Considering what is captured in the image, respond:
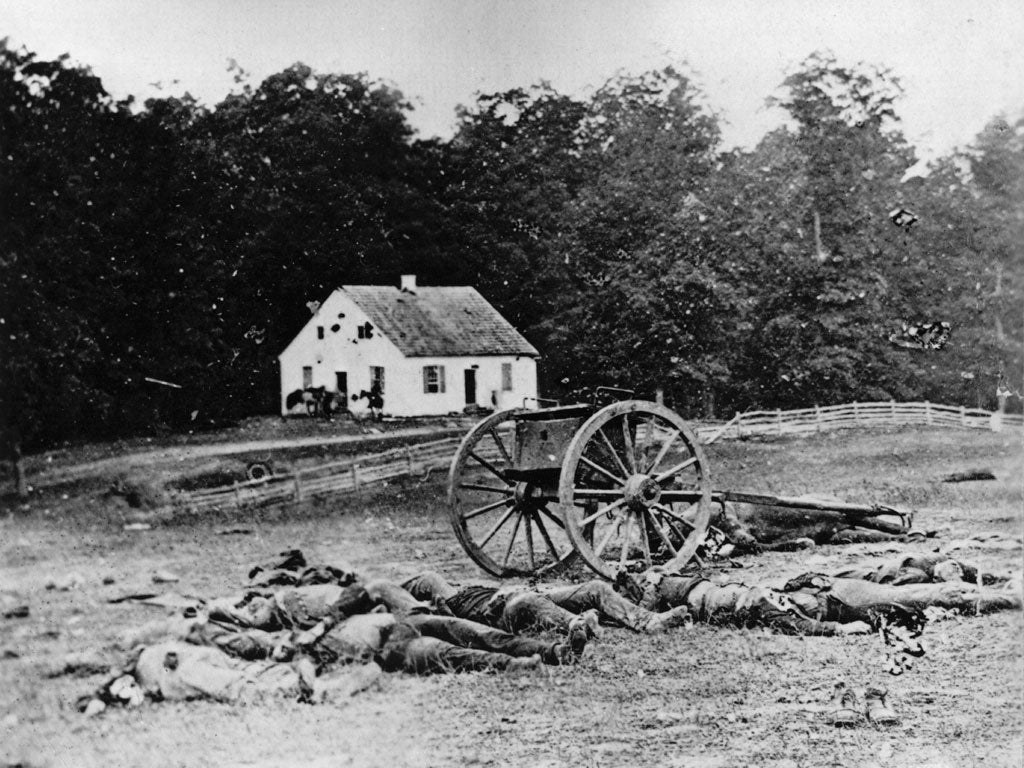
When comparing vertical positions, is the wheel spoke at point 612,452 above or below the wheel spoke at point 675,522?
above

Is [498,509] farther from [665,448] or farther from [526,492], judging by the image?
[665,448]

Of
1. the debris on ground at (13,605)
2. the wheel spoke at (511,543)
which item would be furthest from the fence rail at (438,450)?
the debris on ground at (13,605)

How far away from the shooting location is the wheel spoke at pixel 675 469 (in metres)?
4.32

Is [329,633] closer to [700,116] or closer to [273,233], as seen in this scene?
[273,233]

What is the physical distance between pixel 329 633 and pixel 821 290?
8.43 feet

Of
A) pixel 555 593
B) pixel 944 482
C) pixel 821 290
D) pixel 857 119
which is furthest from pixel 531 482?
pixel 857 119

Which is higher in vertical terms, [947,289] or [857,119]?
[857,119]

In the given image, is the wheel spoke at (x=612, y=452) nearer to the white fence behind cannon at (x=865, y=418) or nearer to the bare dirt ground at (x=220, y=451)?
the white fence behind cannon at (x=865, y=418)

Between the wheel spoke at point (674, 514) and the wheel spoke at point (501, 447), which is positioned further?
the wheel spoke at point (674, 514)

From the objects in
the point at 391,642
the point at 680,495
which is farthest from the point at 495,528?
the point at 680,495

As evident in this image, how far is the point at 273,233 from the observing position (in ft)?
12.0

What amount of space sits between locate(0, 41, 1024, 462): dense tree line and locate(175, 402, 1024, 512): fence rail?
0.08 meters

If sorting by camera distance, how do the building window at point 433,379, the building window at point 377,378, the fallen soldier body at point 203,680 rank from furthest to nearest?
the building window at point 433,379, the building window at point 377,378, the fallen soldier body at point 203,680

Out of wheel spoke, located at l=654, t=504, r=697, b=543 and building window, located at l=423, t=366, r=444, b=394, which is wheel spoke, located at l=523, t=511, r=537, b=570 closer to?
wheel spoke, located at l=654, t=504, r=697, b=543
